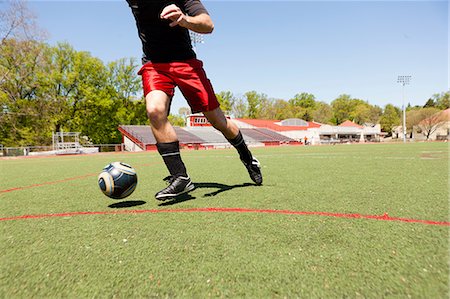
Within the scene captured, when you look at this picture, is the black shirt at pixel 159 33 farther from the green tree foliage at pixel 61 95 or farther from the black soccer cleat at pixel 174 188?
the green tree foliage at pixel 61 95

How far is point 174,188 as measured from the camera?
268cm

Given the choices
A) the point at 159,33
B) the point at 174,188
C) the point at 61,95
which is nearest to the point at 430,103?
the point at 61,95

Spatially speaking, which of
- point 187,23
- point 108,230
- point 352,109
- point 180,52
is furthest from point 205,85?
point 352,109

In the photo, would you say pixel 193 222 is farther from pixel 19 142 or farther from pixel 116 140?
pixel 116 140

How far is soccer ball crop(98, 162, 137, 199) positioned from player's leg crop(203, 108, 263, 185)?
106 centimetres

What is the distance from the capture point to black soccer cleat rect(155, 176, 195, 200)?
2.61 metres

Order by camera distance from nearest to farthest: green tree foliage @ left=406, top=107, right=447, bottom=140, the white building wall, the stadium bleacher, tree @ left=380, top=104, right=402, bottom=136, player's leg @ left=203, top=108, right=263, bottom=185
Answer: player's leg @ left=203, top=108, right=263, bottom=185 → the white building wall → the stadium bleacher → green tree foliage @ left=406, top=107, right=447, bottom=140 → tree @ left=380, top=104, right=402, bottom=136

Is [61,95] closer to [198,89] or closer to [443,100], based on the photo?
[198,89]

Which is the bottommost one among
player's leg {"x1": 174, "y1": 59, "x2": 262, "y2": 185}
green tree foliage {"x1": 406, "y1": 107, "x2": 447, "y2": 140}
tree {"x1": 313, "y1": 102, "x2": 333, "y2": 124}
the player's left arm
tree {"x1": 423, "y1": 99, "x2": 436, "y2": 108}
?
player's leg {"x1": 174, "y1": 59, "x2": 262, "y2": 185}

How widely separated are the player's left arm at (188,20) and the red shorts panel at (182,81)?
1.50 feet

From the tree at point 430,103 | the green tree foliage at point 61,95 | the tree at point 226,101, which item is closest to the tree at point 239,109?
the tree at point 226,101

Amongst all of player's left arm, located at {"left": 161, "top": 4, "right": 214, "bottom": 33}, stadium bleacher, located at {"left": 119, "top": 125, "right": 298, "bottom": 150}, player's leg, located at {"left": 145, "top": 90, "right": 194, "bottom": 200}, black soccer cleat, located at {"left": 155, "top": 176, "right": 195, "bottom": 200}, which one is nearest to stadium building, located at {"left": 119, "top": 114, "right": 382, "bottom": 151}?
stadium bleacher, located at {"left": 119, "top": 125, "right": 298, "bottom": 150}

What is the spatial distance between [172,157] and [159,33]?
1278 millimetres

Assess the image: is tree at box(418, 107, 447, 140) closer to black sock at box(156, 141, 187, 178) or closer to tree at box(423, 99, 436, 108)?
tree at box(423, 99, 436, 108)
